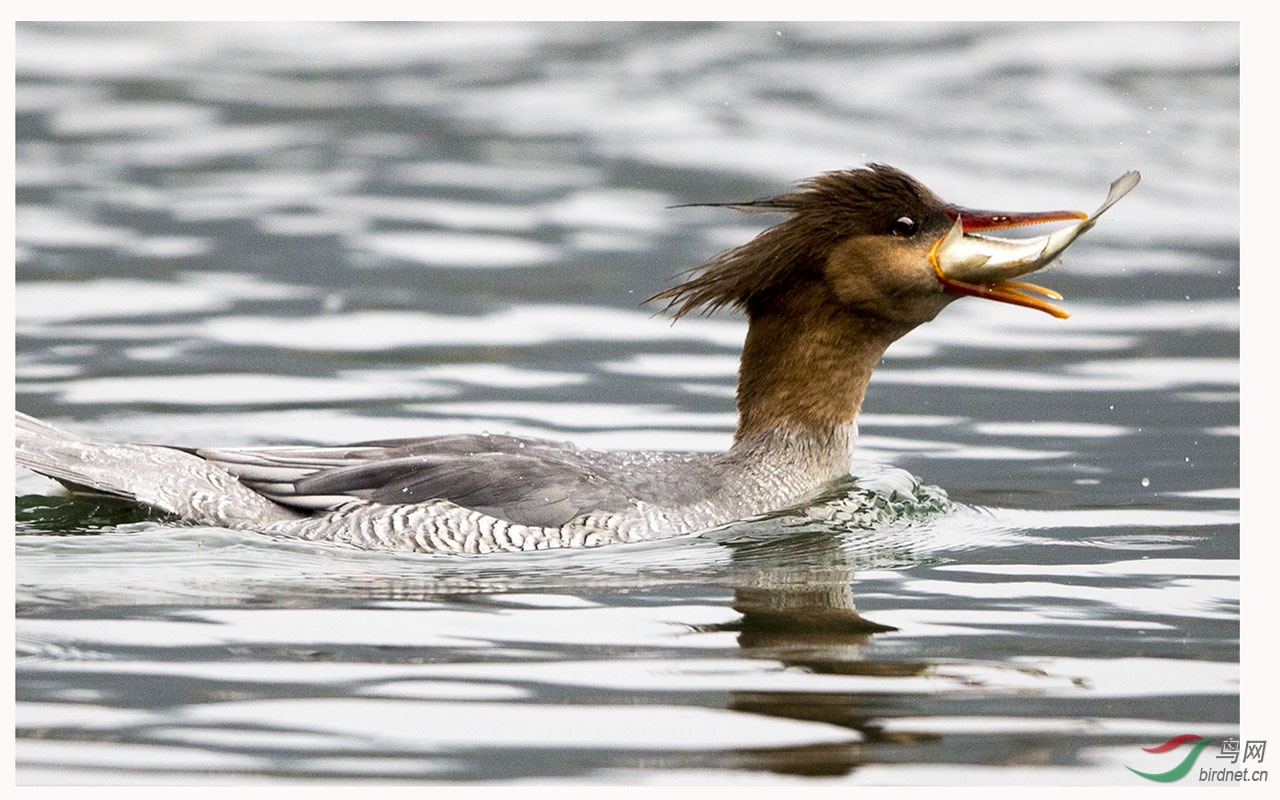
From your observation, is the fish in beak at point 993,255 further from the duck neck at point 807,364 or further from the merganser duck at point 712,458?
the duck neck at point 807,364

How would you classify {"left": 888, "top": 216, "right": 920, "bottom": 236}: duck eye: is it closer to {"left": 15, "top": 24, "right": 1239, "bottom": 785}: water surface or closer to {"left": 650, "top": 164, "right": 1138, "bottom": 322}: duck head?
{"left": 650, "top": 164, "right": 1138, "bottom": 322}: duck head

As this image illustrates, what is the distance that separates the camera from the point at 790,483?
9.12 meters

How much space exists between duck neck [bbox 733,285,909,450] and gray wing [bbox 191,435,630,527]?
948 mm

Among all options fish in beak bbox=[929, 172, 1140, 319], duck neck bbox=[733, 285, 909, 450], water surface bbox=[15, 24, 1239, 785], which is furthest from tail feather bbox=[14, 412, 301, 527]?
fish in beak bbox=[929, 172, 1140, 319]

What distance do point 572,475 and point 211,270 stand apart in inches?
229

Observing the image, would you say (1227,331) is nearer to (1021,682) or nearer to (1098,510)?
(1098,510)

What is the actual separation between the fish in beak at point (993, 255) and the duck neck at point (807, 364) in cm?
48

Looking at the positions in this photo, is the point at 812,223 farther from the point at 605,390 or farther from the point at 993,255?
the point at 605,390

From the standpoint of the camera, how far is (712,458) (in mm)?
9227

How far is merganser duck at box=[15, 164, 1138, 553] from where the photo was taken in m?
8.55

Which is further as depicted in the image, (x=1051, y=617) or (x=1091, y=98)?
(x=1091, y=98)

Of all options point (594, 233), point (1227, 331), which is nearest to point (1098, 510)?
point (1227, 331)

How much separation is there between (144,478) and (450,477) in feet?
4.73

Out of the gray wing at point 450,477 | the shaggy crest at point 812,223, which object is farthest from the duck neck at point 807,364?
the gray wing at point 450,477
